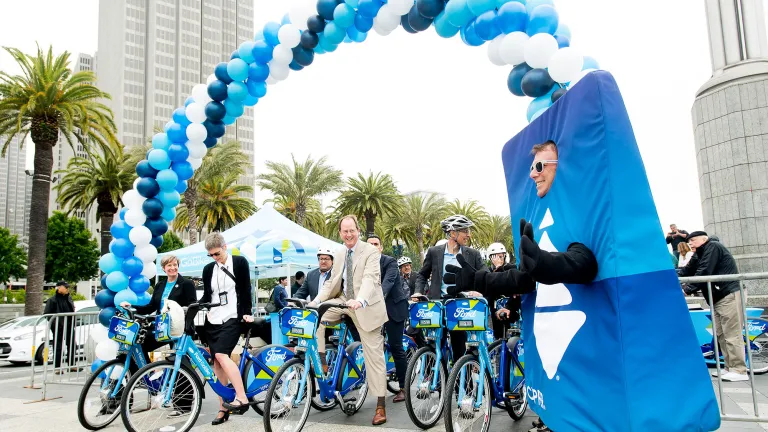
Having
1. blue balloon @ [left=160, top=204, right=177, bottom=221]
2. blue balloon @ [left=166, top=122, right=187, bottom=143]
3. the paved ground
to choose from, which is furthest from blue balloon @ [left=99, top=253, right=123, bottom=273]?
blue balloon @ [left=166, top=122, right=187, bottom=143]

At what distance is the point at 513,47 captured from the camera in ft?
17.9

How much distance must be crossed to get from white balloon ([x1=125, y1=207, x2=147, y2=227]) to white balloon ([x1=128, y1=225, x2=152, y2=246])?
0.34 ft

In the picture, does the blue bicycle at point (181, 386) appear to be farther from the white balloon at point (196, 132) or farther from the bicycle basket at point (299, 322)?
the white balloon at point (196, 132)

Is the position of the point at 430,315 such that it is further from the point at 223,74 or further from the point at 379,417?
the point at 223,74

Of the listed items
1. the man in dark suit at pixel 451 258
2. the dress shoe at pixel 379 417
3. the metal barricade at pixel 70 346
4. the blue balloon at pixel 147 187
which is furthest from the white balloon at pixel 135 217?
the dress shoe at pixel 379 417

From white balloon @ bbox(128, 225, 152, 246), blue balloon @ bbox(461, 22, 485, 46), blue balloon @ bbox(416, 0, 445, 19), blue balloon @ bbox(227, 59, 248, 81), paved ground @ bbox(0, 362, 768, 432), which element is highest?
blue balloon @ bbox(227, 59, 248, 81)

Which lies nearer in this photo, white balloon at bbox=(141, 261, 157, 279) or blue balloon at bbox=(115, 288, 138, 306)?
blue balloon at bbox=(115, 288, 138, 306)

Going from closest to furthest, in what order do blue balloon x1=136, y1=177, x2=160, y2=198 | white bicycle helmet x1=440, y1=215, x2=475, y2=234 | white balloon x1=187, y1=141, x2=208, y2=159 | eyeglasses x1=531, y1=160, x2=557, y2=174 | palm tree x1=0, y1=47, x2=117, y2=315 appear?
eyeglasses x1=531, y1=160, x2=557, y2=174 < white bicycle helmet x1=440, y1=215, x2=475, y2=234 < blue balloon x1=136, y1=177, x2=160, y2=198 < white balloon x1=187, y1=141, x2=208, y2=159 < palm tree x1=0, y1=47, x2=117, y2=315

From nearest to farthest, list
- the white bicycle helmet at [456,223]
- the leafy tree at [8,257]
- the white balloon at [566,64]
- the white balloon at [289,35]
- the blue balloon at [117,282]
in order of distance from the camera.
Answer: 1. the white balloon at [566,64]
2. the white bicycle helmet at [456,223]
3. the white balloon at [289,35]
4. the blue balloon at [117,282]
5. the leafy tree at [8,257]

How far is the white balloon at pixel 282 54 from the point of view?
27.0ft

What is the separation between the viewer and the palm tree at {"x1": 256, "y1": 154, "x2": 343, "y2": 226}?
114 ft

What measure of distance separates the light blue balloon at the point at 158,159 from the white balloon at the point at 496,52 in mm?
5402

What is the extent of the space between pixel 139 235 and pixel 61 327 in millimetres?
A: 3084

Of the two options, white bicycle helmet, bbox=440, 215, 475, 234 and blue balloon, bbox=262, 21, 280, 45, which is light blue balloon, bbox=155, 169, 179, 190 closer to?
blue balloon, bbox=262, 21, 280, 45
